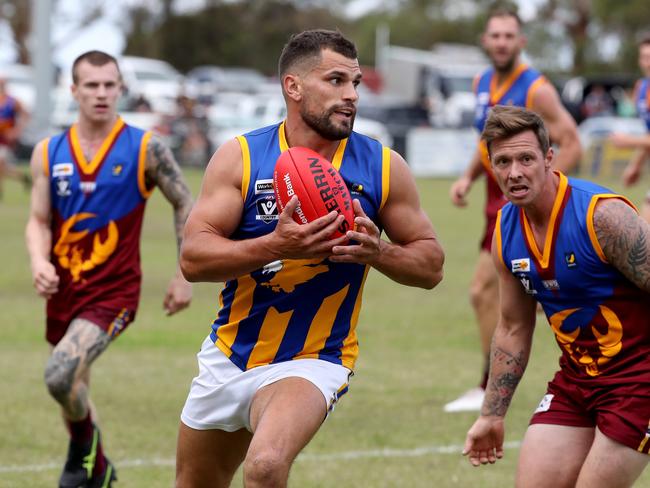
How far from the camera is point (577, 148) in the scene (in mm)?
9070

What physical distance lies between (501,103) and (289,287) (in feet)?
13.6

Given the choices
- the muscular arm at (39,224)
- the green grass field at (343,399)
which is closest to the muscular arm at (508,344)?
the green grass field at (343,399)

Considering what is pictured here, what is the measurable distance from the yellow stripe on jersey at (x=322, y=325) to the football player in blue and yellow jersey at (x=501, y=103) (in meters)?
3.75

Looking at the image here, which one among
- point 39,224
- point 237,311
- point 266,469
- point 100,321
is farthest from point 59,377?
point 266,469

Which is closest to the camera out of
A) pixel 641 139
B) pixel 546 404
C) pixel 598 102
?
pixel 546 404

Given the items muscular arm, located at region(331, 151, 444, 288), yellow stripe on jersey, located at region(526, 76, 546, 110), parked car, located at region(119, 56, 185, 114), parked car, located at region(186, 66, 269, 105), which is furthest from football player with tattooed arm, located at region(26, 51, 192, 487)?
parked car, located at region(186, 66, 269, 105)

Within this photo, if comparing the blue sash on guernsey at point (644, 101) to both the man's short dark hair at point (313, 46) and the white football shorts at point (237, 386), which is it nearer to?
the man's short dark hair at point (313, 46)

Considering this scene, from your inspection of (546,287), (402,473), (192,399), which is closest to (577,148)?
(402,473)

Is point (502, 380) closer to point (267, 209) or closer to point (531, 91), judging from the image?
point (267, 209)

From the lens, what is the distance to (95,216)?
7.17m

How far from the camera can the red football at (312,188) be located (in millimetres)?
4836

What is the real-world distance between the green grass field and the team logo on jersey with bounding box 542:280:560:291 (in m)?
2.11

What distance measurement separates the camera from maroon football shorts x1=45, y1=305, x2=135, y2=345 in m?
7.01

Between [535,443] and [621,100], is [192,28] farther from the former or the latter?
[535,443]
